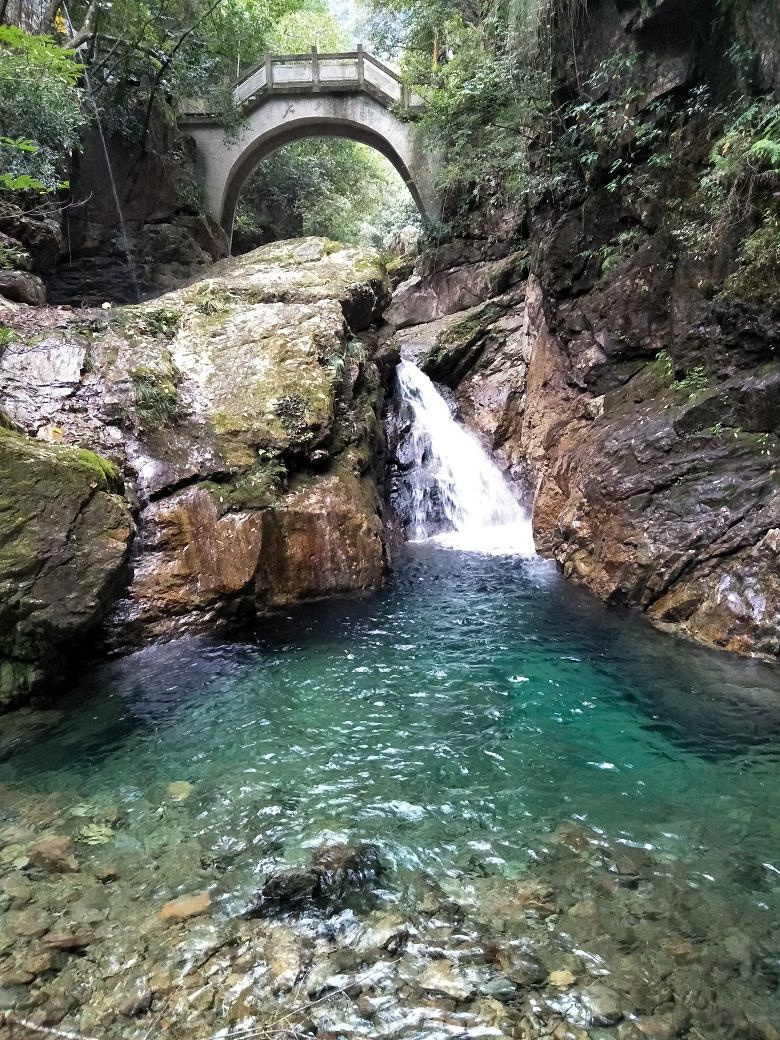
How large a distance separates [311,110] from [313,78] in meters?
0.92

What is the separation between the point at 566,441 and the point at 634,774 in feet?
21.5

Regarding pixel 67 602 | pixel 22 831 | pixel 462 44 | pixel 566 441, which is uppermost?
pixel 462 44

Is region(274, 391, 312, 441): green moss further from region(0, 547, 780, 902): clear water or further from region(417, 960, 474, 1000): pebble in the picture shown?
region(417, 960, 474, 1000): pebble

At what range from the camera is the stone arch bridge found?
63.7 ft

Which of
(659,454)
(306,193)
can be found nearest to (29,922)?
(659,454)

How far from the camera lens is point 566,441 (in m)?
10.1

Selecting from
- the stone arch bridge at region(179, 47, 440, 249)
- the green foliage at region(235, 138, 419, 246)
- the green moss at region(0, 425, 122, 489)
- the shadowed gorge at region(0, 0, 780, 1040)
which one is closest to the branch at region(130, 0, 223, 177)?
the shadowed gorge at region(0, 0, 780, 1040)

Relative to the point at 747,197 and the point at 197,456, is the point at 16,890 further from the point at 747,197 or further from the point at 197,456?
the point at 747,197

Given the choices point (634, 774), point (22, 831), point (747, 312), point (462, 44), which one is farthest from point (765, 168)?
point (462, 44)

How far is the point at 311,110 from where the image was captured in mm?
19781

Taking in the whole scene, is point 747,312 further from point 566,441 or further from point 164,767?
point 164,767

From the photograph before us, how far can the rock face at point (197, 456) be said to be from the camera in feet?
19.1

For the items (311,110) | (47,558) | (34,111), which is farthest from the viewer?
(311,110)

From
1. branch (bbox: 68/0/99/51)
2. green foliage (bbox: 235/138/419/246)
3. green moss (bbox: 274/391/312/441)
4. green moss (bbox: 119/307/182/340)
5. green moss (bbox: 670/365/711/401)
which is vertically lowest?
green moss (bbox: 274/391/312/441)
